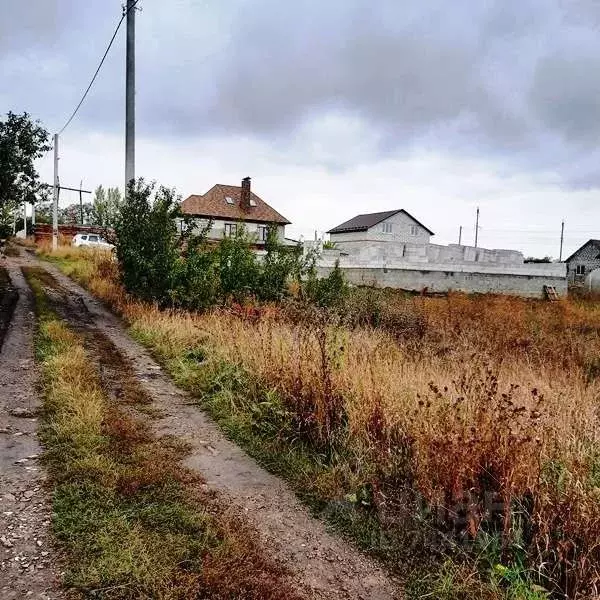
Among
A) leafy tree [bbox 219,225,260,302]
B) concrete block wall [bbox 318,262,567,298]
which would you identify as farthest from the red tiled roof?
leafy tree [bbox 219,225,260,302]

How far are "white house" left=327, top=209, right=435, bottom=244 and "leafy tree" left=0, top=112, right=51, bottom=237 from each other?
39601 millimetres

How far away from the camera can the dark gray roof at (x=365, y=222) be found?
51.1m

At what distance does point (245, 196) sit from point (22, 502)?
4189 cm

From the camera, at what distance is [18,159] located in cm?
1089

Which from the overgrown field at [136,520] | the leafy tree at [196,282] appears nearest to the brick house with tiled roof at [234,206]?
the leafy tree at [196,282]

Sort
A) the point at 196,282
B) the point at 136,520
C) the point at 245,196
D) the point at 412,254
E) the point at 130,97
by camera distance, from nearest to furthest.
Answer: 1. the point at 136,520
2. the point at 196,282
3. the point at 130,97
4. the point at 412,254
5. the point at 245,196

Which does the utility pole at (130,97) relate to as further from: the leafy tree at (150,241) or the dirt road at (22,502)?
the dirt road at (22,502)

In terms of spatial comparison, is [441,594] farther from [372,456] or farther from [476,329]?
[476,329]

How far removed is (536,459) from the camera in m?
3.19

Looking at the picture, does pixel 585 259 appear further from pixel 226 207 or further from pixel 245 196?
pixel 226 207

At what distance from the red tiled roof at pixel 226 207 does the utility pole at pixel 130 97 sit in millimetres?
27396

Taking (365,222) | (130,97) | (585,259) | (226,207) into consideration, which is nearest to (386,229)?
(365,222)

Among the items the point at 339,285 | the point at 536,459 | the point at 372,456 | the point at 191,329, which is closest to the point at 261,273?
the point at 339,285

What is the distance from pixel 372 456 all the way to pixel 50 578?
2.40 meters
